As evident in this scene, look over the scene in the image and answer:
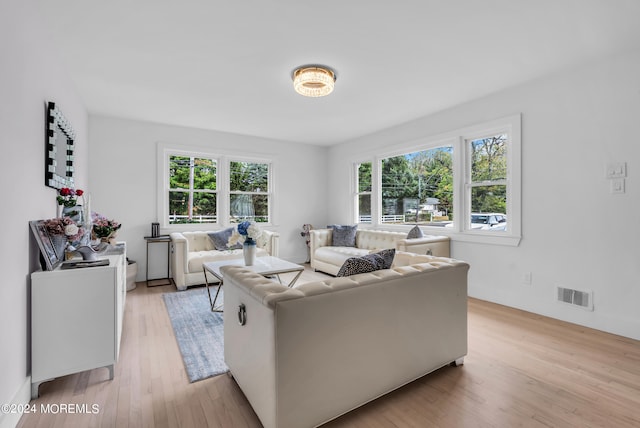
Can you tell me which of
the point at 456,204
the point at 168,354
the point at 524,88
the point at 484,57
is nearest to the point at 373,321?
the point at 168,354

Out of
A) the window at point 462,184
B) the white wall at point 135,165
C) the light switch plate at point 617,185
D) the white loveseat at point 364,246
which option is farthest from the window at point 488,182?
the white wall at point 135,165

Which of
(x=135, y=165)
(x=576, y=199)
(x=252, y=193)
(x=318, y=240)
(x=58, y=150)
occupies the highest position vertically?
(x=135, y=165)

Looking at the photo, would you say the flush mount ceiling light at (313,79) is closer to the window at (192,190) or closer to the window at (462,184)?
the window at (462,184)

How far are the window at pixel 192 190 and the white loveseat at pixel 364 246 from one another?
1.92 meters

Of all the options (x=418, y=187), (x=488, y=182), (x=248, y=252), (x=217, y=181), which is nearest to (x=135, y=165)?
(x=217, y=181)

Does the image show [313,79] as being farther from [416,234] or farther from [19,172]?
[416,234]

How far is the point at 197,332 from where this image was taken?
2836 mm

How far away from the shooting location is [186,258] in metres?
4.22

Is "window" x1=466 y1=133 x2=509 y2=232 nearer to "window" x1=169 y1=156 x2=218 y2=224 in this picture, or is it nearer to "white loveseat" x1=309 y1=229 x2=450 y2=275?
"white loveseat" x1=309 y1=229 x2=450 y2=275

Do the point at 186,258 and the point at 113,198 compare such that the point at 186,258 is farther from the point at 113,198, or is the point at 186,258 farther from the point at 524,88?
the point at 524,88

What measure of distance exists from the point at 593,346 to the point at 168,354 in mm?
3486

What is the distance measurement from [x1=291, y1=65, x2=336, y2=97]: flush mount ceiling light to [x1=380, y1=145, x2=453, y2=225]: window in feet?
7.23

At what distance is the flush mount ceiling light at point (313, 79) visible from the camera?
289 cm

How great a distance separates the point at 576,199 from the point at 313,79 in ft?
9.33
